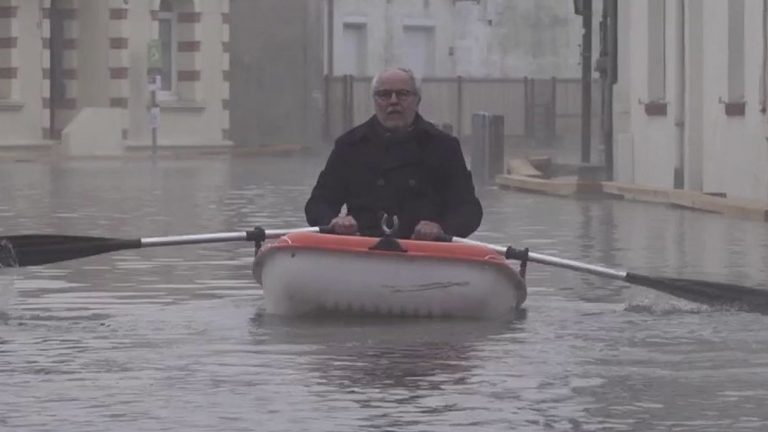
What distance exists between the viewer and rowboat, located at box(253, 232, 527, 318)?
46.0ft

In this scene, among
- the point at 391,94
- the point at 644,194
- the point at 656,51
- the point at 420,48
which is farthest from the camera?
the point at 420,48

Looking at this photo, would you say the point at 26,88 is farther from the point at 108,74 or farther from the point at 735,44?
the point at 735,44

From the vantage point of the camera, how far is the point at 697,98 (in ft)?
99.0

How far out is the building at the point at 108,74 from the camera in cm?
5147

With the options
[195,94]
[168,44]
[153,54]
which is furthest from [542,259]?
[168,44]

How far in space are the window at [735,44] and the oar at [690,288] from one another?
44.5 ft

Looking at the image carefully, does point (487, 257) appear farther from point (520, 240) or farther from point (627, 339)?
point (520, 240)

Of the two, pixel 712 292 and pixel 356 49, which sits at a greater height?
pixel 356 49

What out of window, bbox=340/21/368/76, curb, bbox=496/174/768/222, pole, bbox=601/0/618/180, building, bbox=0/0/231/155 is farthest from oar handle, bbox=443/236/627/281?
window, bbox=340/21/368/76

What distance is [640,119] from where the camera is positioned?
32.7m

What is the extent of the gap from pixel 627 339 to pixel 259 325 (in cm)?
208

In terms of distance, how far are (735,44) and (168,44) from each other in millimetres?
28243

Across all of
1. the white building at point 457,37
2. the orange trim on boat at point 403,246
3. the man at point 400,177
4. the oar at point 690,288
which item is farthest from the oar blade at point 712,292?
the white building at point 457,37

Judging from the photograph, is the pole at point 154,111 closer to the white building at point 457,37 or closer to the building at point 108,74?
the building at point 108,74
